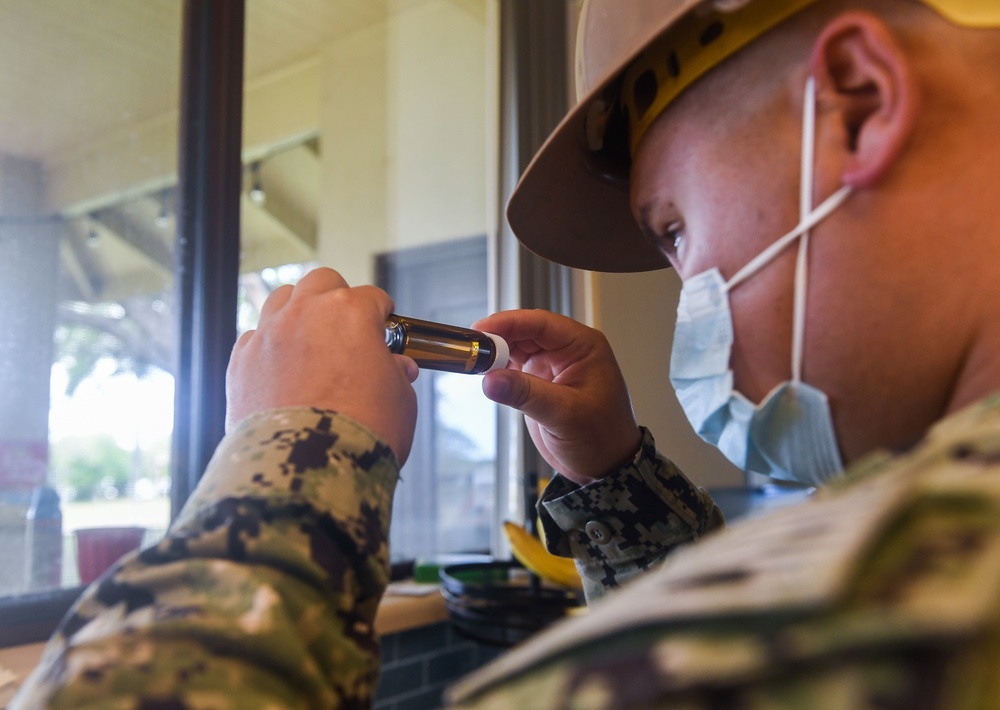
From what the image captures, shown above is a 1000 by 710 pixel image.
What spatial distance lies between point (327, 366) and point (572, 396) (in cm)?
31

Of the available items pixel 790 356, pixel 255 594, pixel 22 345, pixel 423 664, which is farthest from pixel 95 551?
pixel 790 356

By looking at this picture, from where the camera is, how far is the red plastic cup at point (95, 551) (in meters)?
1.45

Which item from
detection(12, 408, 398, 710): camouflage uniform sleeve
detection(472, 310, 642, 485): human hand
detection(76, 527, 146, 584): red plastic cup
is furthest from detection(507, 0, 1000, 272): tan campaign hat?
detection(76, 527, 146, 584): red plastic cup

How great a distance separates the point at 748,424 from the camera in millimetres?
579

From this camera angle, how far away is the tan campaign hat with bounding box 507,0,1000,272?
0.56m

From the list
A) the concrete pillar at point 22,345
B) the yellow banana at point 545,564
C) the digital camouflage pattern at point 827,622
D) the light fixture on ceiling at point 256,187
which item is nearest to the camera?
the digital camouflage pattern at point 827,622

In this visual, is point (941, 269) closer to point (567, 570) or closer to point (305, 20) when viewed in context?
point (567, 570)

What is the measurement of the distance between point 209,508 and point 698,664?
30cm

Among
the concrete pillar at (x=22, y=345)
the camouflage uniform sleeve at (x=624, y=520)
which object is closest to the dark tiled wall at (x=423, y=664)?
the concrete pillar at (x=22, y=345)

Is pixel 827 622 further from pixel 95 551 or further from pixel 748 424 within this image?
pixel 95 551

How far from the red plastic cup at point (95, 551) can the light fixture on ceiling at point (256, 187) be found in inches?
34.2

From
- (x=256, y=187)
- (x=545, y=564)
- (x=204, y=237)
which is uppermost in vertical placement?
(x=256, y=187)

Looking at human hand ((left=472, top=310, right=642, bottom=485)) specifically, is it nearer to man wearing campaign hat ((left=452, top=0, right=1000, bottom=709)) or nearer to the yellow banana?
man wearing campaign hat ((left=452, top=0, right=1000, bottom=709))

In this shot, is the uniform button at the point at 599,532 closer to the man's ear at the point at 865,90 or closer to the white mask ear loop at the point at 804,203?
the white mask ear loop at the point at 804,203
